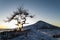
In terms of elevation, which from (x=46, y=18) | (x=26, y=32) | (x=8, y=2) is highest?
(x=8, y=2)

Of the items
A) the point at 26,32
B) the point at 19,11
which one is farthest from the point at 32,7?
the point at 26,32

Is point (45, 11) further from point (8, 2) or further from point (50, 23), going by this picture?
point (8, 2)

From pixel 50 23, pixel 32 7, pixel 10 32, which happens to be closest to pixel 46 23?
pixel 50 23

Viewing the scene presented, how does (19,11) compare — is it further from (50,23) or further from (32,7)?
(50,23)

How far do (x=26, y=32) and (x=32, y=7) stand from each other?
75cm

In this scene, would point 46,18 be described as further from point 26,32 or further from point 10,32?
point 10,32

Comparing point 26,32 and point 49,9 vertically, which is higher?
point 49,9

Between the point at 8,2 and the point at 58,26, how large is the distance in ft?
5.42

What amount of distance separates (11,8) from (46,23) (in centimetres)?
112

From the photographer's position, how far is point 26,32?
5.70 metres

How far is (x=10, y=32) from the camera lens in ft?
18.7

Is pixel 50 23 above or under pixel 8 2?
under

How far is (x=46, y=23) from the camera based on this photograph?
5.78m

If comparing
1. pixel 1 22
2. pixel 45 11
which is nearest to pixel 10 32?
pixel 1 22
